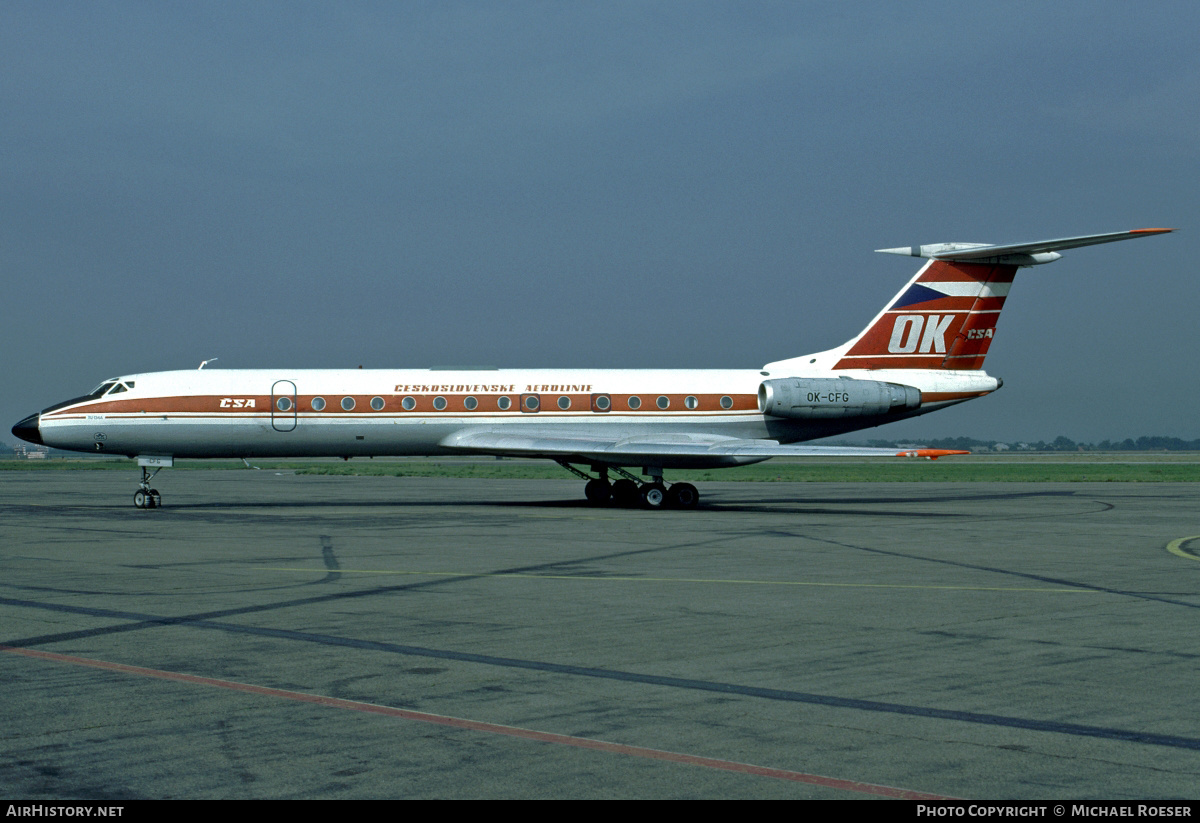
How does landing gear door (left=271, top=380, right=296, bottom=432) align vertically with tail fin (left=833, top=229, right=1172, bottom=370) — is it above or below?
below

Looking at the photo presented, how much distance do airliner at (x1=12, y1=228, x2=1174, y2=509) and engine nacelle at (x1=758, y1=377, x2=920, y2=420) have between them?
0.12 feet

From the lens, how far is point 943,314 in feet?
95.8

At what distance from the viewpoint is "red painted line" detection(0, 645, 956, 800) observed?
16.7 ft

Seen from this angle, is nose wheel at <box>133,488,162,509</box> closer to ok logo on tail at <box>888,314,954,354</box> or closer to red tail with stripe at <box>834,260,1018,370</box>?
red tail with stripe at <box>834,260,1018,370</box>

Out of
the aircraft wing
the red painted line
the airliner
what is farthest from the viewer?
the airliner

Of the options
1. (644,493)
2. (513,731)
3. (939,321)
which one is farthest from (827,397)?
(513,731)

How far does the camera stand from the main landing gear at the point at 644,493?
2736cm

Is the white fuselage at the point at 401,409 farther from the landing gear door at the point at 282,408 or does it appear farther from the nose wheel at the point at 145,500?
the nose wheel at the point at 145,500

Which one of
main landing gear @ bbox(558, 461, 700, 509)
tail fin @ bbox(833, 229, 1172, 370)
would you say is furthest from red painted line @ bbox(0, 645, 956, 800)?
tail fin @ bbox(833, 229, 1172, 370)

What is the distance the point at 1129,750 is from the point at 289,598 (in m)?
8.13

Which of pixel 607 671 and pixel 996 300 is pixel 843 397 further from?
pixel 607 671

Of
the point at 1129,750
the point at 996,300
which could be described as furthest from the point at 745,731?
the point at 996,300

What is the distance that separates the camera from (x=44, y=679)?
7.37 meters

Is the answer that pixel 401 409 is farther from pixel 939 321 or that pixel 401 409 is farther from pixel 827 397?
pixel 939 321
